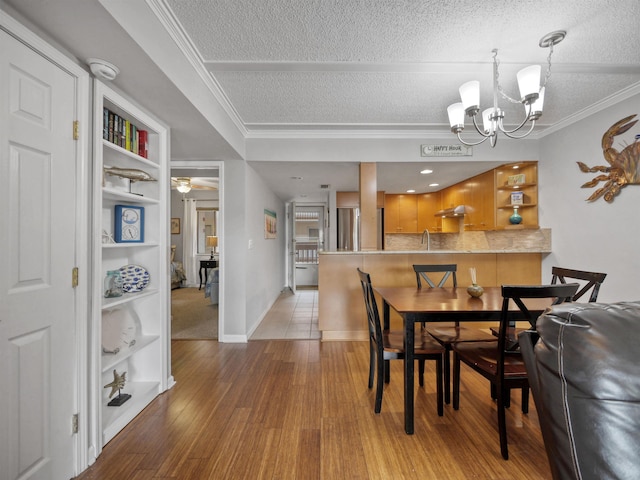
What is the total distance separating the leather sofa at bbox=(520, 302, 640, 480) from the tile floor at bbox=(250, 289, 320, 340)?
2941 mm

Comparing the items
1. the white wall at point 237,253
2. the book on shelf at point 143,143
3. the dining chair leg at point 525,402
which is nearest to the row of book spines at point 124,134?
the book on shelf at point 143,143

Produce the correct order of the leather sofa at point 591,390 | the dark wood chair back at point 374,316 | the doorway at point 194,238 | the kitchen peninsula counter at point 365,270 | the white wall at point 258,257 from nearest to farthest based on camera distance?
the leather sofa at point 591,390 < the dark wood chair back at point 374,316 < the kitchen peninsula counter at point 365,270 < the white wall at point 258,257 < the doorway at point 194,238

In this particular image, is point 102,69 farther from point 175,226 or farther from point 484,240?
point 175,226

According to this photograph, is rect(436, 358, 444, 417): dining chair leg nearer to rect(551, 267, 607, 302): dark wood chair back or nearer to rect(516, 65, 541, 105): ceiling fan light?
rect(551, 267, 607, 302): dark wood chair back

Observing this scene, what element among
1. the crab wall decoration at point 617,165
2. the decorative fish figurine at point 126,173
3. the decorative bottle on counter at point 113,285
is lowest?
the decorative bottle on counter at point 113,285

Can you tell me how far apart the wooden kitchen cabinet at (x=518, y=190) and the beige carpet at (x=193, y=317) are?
4.16 metres

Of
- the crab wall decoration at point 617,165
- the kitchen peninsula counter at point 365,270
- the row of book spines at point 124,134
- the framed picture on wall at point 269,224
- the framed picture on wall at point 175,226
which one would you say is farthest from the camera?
the framed picture on wall at point 175,226

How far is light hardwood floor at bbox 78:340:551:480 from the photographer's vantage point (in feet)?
4.69

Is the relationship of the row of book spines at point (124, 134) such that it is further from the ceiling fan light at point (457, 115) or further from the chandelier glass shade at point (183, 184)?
the chandelier glass shade at point (183, 184)

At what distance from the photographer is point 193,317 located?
4.43 metres

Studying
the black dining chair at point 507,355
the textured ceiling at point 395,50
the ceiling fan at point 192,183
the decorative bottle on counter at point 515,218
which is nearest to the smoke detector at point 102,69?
the textured ceiling at point 395,50

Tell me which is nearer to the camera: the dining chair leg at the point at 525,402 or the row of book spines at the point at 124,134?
the row of book spines at the point at 124,134

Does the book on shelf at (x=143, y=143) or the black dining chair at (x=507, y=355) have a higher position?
the book on shelf at (x=143, y=143)

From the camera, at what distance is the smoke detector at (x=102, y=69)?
4.91 ft
